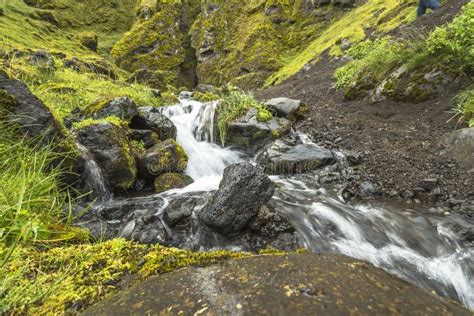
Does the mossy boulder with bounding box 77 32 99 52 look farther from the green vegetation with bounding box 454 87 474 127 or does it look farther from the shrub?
the green vegetation with bounding box 454 87 474 127

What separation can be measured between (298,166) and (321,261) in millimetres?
5235

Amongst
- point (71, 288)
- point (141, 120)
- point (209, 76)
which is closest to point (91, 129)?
point (141, 120)

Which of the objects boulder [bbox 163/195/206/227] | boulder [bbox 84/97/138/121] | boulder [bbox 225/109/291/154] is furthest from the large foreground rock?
boulder [bbox 225/109/291/154]

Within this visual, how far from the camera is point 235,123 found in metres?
8.55

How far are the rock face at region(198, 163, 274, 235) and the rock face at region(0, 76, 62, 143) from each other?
254 centimetres

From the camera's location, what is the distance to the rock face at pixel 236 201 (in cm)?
419

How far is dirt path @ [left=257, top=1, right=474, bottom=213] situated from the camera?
5.35m

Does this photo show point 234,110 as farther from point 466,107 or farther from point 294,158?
point 466,107

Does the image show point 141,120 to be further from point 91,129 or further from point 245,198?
point 245,198

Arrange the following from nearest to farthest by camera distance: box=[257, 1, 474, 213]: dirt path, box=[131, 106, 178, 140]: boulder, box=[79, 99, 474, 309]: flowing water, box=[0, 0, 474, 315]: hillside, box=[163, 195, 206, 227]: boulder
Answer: box=[0, 0, 474, 315]: hillside → box=[79, 99, 474, 309]: flowing water → box=[163, 195, 206, 227]: boulder → box=[257, 1, 474, 213]: dirt path → box=[131, 106, 178, 140]: boulder

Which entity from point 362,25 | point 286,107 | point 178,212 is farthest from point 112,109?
point 362,25

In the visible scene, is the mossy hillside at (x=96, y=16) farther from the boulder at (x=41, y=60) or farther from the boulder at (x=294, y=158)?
the boulder at (x=294, y=158)

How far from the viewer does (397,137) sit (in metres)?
6.81

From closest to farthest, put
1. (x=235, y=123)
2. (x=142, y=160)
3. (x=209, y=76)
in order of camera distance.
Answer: (x=142, y=160) → (x=235, y=123) → (x=209, y=76)
